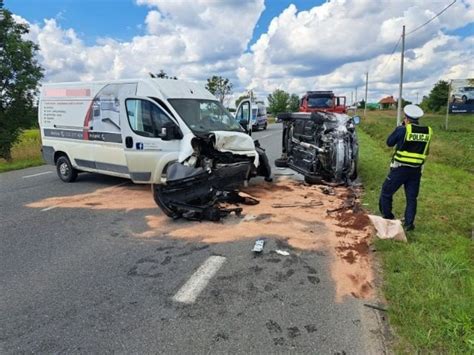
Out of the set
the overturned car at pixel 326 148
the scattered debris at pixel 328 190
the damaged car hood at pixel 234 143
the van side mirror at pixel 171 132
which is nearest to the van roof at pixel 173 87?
the van side mirror at pixel 171 132

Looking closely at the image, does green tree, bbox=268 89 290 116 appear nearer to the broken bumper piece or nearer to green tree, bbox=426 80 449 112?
green tree, bbox=426 80 449 112

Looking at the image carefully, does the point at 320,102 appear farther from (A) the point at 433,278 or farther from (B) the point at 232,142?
(A) the point at 433,278

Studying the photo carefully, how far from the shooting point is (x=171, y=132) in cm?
750

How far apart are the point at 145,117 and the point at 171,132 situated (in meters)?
0.87

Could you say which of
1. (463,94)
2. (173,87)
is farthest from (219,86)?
(173,87)

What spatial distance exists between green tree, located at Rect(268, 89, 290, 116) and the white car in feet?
168

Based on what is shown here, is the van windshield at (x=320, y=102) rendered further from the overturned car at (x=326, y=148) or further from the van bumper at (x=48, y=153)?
the van bumper at (x=48, y=153)

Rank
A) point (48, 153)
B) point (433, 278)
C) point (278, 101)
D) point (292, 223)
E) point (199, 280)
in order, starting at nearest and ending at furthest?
point (433, 278) → point (199, 280) → point (292, 223) → point (48, 153) → point (278, 101)

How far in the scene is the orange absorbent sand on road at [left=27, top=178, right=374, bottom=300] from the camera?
4645 mm

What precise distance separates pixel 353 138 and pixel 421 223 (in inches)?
147

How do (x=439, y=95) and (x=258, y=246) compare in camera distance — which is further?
(x=439, y=95)

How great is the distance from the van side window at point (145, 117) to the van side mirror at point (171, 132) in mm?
212

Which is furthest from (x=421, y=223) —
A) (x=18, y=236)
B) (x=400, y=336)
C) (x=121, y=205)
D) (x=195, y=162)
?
(x=18, y=236)

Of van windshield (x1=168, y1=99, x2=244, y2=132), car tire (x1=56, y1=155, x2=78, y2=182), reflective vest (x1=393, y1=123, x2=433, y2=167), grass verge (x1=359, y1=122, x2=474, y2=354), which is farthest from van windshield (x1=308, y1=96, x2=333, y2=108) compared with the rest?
reflective vest (x1=393, y1=123, x2=433, y2=167)
